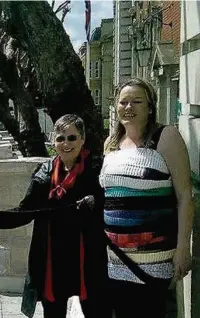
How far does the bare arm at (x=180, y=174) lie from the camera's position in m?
2.10

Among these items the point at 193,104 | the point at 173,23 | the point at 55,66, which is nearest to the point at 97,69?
the point at 173,23

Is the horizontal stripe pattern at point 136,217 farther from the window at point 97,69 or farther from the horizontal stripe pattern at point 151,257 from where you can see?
the window at point 97,69

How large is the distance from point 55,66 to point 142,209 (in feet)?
7.83

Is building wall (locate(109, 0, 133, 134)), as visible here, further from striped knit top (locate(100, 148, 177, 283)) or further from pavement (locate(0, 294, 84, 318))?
striped knit top (locate(100, 148, 177, 283))

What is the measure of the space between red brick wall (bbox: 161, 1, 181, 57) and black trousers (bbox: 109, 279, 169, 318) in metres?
11.1

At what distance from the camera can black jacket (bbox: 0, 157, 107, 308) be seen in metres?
2.61

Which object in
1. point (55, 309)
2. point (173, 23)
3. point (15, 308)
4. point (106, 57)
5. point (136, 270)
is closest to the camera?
point (136, 270)

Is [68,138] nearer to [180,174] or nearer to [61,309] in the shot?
[180,174]

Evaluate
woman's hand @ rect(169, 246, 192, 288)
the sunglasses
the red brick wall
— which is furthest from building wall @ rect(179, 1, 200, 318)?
the red brick wall

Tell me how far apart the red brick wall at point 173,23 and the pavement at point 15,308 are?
8934 millimetres

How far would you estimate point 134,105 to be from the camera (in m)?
2.22

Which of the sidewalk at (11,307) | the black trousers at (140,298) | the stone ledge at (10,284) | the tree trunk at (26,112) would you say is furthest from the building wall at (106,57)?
the black trousers at (140,298)

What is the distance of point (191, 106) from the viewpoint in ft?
8.57

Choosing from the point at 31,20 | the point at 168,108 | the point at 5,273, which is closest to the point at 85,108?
the point at 31,20
